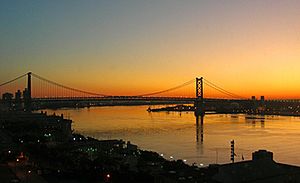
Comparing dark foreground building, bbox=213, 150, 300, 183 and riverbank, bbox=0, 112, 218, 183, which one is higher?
dark foreground building, bbox=213, 150, 300, 183

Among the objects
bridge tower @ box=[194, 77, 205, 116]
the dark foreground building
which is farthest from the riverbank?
bridge tower @ box=[194, 77, 205, 116]

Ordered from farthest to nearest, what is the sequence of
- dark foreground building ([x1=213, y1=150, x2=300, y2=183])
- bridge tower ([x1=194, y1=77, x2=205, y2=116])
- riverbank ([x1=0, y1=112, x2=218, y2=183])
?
→ bridge tower ([x1=194, y1=77, x2=205, y2=116]) < riverbank ([x1=0, y1=112, x2=218, y2=183]) < dark foreground building ([x1=213, y1=150, x2=300, y2=183])

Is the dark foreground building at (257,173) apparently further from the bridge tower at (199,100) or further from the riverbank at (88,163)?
the bridge tower at (199,100)

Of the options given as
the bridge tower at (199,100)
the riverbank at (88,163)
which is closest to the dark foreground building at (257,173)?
the riverbank at (88,163)

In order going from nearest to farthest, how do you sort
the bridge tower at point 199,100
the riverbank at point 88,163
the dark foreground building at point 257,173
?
the dark foreground building at point 257,173
the riverbank at point 88,163
the bridge tower at point 199,100

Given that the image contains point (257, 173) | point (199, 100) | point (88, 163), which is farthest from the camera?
point (199, 100)

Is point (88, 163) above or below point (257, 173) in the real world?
below

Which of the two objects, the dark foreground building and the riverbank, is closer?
the dark foreground building

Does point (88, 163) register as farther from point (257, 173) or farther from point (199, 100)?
point (199, 100)

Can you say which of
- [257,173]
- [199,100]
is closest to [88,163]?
[257,173]

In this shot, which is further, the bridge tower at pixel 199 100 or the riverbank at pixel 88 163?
the bridge tower at pixel 199 100

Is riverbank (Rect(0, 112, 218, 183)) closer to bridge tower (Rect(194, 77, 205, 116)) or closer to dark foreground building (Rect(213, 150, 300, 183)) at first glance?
dark foreground building (Rect(213, 150, 300, 183))

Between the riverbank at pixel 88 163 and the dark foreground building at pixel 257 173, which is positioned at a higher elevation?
the dark foreground building at pixel 257 173

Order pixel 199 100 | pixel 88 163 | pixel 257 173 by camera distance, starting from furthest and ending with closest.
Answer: pixel 199 100
pixel 88 163
pixel 257 173
